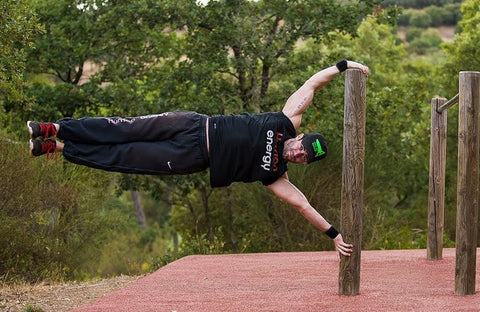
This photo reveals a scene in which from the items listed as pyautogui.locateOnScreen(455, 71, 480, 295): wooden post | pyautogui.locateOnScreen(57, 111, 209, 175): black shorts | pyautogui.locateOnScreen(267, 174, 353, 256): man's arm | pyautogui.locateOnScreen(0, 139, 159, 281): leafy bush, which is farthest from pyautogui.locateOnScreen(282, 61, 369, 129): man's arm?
pyautogui.locateOnScreen(0, 139, 159, 281): leafy bush

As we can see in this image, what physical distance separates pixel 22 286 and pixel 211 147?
19.9 feet

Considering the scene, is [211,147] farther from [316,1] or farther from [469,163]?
[316,1]

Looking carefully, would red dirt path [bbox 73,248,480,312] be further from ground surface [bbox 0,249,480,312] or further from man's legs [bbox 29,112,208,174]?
man's legs [bbox 29,112,208,174]

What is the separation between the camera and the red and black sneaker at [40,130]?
7.09 metres

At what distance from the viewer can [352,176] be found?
24.2ft

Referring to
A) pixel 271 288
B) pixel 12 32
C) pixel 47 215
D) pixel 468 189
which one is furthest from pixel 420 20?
pixel 468 189

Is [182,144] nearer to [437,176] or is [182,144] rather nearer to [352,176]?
[352,176]

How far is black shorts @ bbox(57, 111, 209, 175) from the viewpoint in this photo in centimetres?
723

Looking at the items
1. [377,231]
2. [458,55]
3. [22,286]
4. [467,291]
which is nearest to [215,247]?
[377,231]

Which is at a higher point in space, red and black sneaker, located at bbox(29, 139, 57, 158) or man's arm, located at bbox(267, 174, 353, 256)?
red and black sneaker, located at bbox(29, 139, 57, 158)

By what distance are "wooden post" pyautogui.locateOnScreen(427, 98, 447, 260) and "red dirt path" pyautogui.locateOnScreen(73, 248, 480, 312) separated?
214 millimetres

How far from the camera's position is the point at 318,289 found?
800 centimetres

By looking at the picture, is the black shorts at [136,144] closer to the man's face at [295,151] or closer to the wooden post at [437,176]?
the man's face at [295,151]

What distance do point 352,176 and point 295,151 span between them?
56cm
